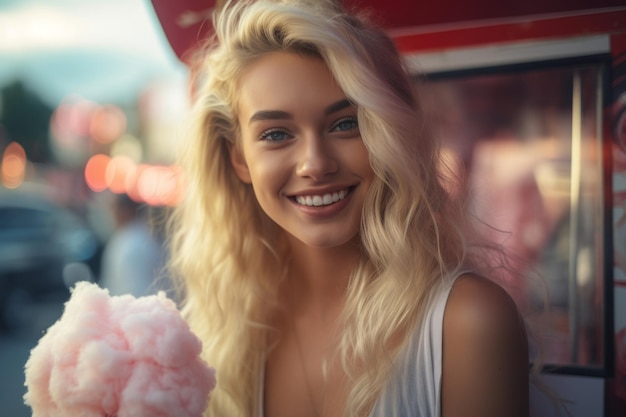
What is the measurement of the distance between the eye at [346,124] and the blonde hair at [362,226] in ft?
0.14

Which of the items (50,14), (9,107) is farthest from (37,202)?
(9,107)

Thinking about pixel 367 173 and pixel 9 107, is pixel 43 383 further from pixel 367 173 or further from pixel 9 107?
pixel 9 107

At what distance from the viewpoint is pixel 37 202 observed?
11.8 m

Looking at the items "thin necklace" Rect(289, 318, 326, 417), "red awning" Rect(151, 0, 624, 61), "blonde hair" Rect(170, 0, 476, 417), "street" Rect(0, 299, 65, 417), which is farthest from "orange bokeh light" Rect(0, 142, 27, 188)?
"thin necklace" Rect(289, 318, 326, 417)

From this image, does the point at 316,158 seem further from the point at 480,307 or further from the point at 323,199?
the point at 480,307

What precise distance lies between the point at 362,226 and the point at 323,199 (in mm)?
187

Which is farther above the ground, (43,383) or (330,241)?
(330,241)

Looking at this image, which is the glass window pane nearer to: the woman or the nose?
the woman

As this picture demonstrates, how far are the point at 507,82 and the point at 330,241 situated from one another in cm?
111

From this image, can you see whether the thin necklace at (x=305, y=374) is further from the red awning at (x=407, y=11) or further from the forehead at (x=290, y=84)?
the red awning at (x=407, y=11)

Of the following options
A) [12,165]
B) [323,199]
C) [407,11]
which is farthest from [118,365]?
[12,165]

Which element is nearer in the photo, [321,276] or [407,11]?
[321,276]

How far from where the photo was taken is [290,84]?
67.4 inches

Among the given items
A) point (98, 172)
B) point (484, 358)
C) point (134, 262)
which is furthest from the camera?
point (98, 172)
